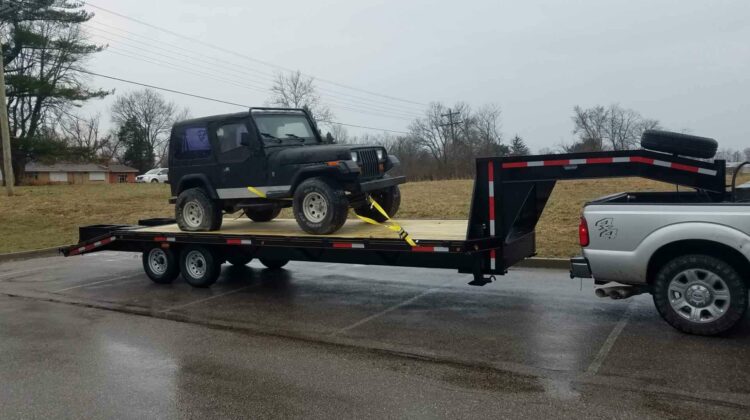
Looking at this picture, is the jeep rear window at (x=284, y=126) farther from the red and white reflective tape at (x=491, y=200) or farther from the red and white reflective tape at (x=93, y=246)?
the red and white reflective tape at (x=491, y=200)

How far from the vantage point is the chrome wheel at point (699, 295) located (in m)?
5.51

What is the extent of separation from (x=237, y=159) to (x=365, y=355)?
4206 mm

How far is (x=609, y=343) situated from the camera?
5.70m

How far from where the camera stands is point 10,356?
602 cm

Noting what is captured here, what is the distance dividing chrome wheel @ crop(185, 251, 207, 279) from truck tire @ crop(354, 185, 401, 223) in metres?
2.52

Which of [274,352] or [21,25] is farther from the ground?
[21,25]

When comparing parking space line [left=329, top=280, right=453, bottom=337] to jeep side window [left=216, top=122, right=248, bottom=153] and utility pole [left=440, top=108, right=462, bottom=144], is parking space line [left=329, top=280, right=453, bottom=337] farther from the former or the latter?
utility pole [left=440, top=108, right=462, bottom=144]

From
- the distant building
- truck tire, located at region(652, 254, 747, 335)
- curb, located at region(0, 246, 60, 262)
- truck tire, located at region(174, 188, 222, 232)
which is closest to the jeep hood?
truck tire, located at region(174, 188, 222, 232)

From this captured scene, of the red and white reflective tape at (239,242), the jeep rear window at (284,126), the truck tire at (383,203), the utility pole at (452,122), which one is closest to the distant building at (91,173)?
the utility pole at (452,122)

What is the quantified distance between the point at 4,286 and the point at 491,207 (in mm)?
8735

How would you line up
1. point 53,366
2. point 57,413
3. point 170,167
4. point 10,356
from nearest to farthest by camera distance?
point 57,413, point 53,366, point 10,356, point 170,167

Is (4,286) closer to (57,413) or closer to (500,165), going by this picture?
(57,413)

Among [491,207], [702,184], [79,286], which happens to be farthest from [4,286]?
[702,184]

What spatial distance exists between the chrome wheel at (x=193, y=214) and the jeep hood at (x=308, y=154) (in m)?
1.63
